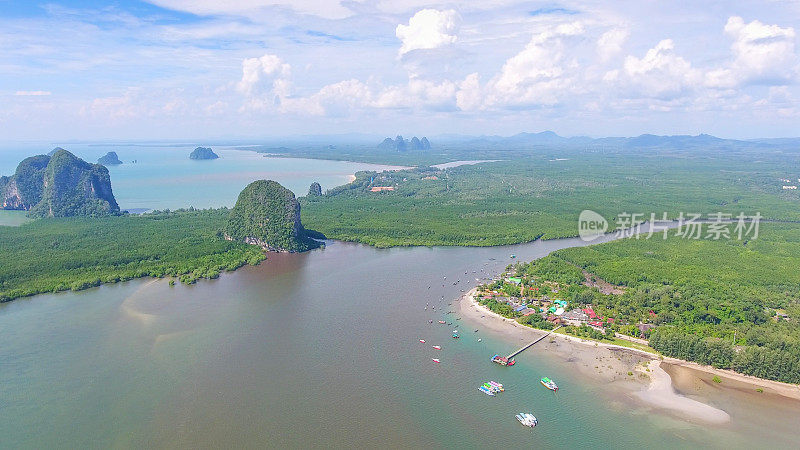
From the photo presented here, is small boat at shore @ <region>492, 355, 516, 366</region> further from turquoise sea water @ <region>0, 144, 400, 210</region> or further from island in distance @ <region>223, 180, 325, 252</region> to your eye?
turquoise sea water @ <region>0, 144, 400, 210</region>

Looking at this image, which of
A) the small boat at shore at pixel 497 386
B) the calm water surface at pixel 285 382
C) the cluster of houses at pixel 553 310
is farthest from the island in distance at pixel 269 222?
the small boat at shore at pixel 497 386

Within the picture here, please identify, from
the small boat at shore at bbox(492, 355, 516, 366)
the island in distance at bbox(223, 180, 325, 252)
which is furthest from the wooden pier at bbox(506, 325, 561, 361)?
the island in distance at bbox(223, 180, 325, 252)

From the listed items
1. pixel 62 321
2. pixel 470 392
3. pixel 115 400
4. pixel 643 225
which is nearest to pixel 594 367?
pixel 470 392

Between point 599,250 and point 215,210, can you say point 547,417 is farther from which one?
point 215,210

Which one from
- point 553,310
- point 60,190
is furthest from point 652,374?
point 60,190

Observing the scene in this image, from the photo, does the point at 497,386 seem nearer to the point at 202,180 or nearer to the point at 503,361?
the point at 503,361

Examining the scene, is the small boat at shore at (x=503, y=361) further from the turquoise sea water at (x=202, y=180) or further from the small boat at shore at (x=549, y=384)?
the turquoise sea water at (x=202, y=180)
